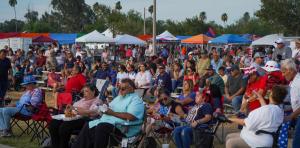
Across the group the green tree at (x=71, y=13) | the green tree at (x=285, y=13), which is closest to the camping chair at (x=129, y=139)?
the green tree at (x=285, y=13)

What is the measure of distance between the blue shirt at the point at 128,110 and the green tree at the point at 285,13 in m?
39.2

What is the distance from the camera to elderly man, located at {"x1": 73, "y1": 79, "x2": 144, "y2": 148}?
714 centimetres

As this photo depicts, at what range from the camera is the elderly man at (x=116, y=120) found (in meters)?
7.14

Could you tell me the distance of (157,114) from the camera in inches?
329

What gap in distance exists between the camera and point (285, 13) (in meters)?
45.0

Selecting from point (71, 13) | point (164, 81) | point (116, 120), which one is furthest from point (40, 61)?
point (71, 13)

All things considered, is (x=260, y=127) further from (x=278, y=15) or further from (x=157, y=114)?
(x=278, y=15)

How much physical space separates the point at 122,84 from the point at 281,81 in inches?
99.2

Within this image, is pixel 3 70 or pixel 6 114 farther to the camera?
pixel 3 70

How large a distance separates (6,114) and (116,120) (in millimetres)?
3257

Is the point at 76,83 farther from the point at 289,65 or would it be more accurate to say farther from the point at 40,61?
the point at 40,61

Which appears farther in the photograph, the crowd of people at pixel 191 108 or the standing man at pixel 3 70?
the standing man at pixel 3 70

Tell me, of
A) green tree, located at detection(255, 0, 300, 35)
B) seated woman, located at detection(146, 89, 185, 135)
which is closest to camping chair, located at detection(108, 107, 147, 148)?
seated woman, located at detection(146, 89, 185, 135)

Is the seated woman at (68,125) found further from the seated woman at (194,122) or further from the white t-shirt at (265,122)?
the white t-shirt at (265,122)
